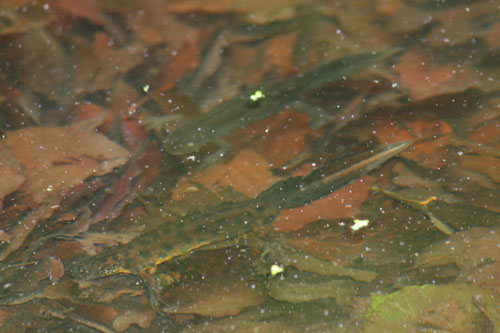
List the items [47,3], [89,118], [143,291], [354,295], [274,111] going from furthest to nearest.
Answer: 1. [354,295]
2. [143,291]
3. [274,111]
4. [89,118]
5. [47,3]

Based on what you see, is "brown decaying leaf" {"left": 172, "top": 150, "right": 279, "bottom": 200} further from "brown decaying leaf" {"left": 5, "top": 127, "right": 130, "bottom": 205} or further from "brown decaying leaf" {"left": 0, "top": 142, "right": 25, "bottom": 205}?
"brown decaying leaf" {"left": 0, "top": 142, "right": 25, "bottom": 205}

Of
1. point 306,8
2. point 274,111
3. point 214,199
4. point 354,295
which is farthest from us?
point 354,295

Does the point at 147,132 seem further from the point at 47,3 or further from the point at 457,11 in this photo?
the point at 457,11

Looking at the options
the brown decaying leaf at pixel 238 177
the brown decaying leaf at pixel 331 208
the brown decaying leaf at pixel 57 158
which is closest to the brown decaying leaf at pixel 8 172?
the brown decaying leaf at pixel 57 158

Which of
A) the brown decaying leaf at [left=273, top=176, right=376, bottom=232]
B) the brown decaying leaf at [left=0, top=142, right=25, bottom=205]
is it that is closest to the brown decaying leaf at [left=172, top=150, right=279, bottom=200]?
the brown decaying leaf at [left=273, top=176, right=376, bottom=232]

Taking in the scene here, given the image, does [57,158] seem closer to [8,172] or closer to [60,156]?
[60,156]

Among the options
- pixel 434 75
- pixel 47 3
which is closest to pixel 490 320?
pixel 434 75

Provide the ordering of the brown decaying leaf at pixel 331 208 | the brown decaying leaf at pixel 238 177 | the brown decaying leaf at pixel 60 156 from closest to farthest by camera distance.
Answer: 1. the brown decaying leaf at pixel 60 156
2. the brown decaying leaf at pixel 238 177
3. the brown decaying leaf at pixel 331 208

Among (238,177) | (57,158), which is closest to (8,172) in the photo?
(57,158)

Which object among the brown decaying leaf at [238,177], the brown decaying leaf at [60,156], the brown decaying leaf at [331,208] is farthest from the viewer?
the brown decaying leaf at [331,208]

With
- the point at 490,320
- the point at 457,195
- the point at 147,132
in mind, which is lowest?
the point at 490,320

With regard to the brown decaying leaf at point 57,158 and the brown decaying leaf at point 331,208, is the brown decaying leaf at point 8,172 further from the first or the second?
the brown decaying leaf at point 331,208
